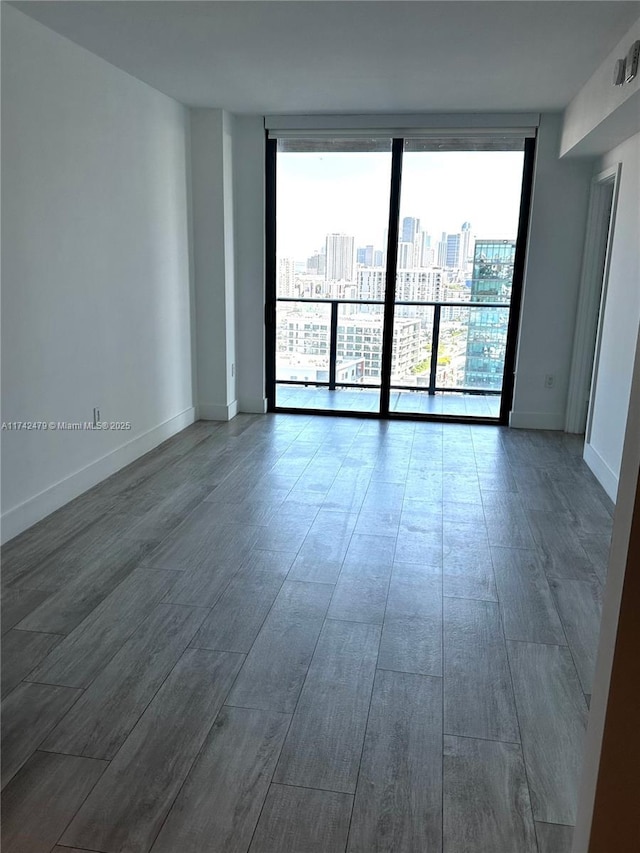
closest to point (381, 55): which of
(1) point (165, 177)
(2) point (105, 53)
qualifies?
(2) point (105, 53)

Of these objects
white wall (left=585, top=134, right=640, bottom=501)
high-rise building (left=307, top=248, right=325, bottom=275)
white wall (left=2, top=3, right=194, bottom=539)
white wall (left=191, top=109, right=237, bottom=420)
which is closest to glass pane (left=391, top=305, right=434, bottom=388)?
high-rise building (left=307, top=248, right=325, bottom=275)

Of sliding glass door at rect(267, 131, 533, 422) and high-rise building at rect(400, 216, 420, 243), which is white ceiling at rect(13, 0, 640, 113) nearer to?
sliding glass door at rect(267, 131, 533, 422)

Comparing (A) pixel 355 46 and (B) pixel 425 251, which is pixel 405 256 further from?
(A) pixel 355 46

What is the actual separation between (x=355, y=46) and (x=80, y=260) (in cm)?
183

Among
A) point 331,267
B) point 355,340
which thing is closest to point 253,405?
point 355,340

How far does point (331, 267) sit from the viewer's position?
219 inches

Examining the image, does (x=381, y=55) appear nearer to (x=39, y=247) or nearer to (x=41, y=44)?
(x=41, y=44)

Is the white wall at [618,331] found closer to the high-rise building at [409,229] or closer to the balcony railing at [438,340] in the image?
the balcony railing at [438,340]

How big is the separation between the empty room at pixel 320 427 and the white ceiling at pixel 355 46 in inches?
1.0

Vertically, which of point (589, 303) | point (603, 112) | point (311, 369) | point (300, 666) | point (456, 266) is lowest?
point (300, 666)

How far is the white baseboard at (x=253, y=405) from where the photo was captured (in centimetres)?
578

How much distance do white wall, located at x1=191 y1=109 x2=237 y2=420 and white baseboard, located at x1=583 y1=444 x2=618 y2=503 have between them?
2.86 m

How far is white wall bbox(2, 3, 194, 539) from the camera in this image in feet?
9.76

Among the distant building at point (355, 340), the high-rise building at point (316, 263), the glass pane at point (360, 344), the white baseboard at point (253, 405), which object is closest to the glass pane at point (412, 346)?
the distant building at point (355, 340)
